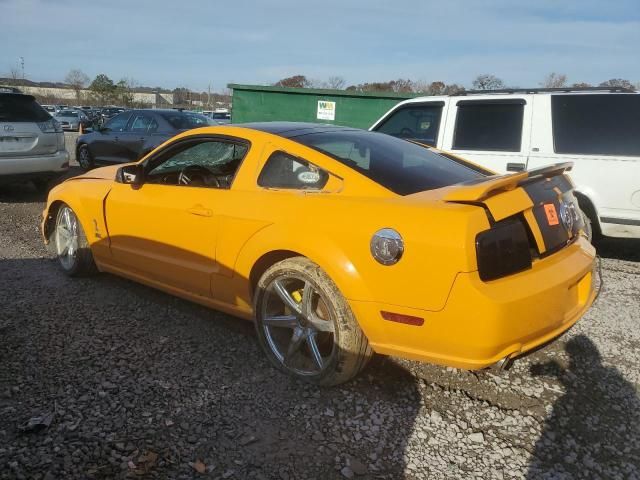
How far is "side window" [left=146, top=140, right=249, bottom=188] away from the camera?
13.1 feet

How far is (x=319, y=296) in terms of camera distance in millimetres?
2980

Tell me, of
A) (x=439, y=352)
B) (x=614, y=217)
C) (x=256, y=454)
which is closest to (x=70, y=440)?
(x=256, y=454)

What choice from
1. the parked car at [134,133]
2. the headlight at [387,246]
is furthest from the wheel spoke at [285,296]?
the parked car at [134,133]

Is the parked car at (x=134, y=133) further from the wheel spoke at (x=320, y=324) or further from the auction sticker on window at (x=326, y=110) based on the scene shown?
the wheel spoke at (x=320, y=324)

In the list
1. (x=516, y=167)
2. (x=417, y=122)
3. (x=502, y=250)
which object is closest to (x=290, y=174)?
(x=502, y=250)

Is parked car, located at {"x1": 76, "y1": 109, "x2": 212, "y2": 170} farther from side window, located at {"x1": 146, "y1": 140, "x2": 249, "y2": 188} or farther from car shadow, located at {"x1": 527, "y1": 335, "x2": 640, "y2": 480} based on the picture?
car shadow, located at {"x1": 527, "y1": 335, "x2": 640, "y2": 480}

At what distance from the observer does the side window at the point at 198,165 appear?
13.1 ft

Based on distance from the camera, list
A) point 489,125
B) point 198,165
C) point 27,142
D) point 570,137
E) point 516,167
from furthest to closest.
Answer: point 27,142
point 489,125
point 516,167
point 570,137
point 198,165

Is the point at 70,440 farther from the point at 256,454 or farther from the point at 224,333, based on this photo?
the point at 224,333

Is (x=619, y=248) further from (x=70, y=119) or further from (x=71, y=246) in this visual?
(x=70, y=119)

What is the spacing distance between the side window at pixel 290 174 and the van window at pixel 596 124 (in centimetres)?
345

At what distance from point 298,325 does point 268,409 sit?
0.50m

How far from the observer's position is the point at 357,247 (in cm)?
268

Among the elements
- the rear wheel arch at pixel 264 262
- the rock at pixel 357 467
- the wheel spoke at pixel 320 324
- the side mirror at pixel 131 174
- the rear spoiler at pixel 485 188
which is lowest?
the rock at pixel 357 467
